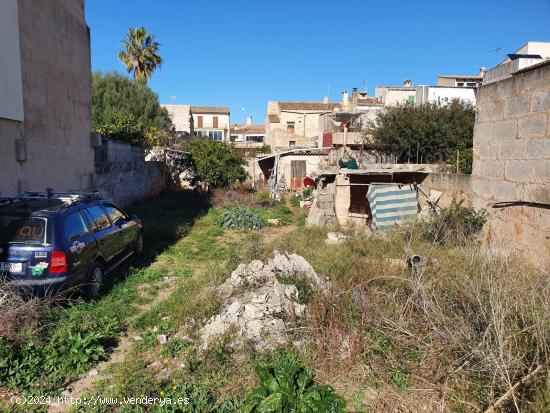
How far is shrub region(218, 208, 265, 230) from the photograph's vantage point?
14055 mm

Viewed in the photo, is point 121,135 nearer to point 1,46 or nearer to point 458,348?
point 1,46

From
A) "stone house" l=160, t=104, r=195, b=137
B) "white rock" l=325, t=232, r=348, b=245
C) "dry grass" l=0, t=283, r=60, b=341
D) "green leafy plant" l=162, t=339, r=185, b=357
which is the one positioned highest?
"stone house" l=160, t=104, r=195, b=137

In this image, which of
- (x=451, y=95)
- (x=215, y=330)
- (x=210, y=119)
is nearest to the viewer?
(x=215, y=330)

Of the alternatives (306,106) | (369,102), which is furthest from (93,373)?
(306,106)

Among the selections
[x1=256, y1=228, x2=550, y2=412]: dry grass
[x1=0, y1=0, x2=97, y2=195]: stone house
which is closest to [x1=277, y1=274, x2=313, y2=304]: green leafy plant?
[x1=256, y1=228, x2=550, y2=412]: dry grass

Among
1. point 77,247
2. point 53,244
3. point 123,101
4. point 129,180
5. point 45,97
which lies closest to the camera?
point 53,244

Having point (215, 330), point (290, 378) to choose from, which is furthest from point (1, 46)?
point (290, 378)

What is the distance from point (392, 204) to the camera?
12.9 meters

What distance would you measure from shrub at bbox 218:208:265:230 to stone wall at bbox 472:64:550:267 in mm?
8091

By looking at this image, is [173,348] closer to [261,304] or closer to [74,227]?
[261,304]

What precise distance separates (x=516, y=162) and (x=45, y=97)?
32.6 feet

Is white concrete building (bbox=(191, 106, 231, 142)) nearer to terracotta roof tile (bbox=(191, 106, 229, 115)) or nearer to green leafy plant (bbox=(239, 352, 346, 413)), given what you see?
terracotta roof tile (bbox=(191, 106, 229, 115))

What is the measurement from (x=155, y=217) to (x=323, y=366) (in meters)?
11.8

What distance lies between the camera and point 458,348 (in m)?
3.69
